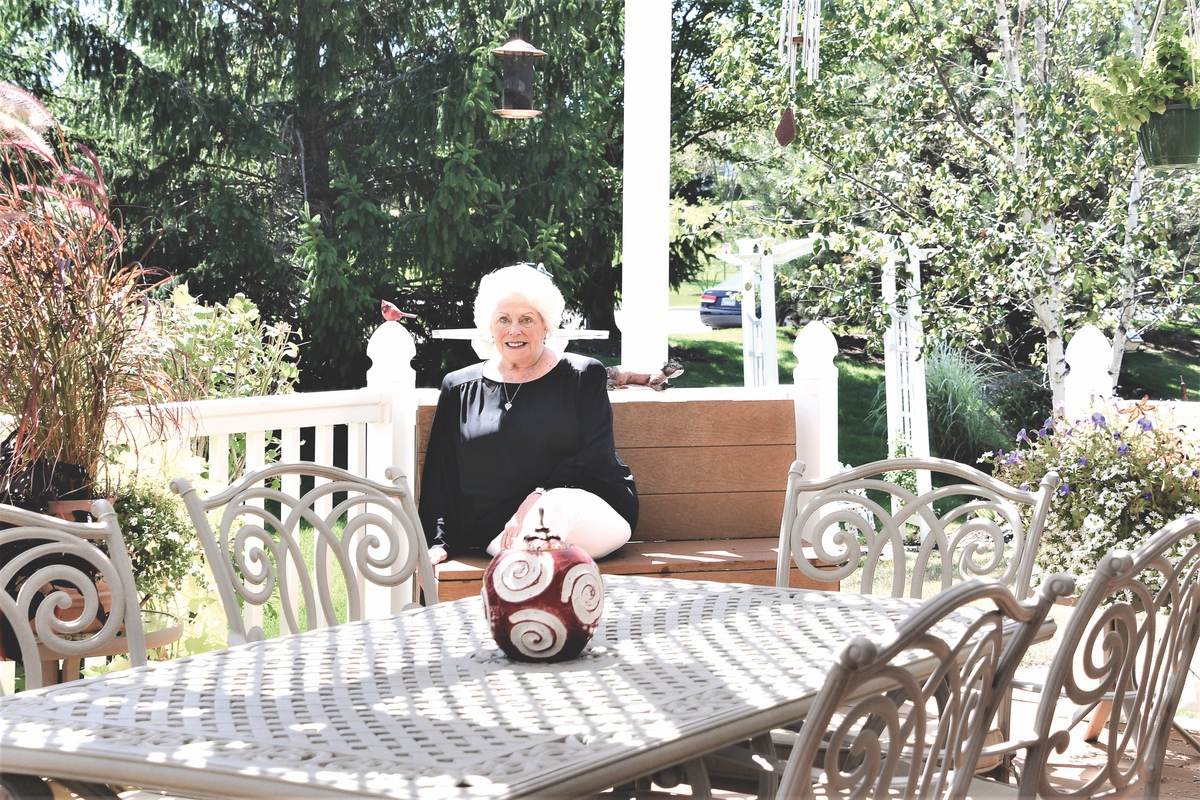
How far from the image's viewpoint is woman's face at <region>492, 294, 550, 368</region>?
3.58 m

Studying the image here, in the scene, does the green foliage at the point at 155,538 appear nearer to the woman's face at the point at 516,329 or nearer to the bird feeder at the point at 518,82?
the woman's face at the point at 516,329

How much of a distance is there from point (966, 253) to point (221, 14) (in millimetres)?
7296

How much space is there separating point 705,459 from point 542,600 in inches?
90.8

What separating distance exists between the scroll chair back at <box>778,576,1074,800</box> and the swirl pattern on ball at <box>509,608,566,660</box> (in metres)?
0.48

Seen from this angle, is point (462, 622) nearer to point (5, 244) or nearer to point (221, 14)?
point (5, 244)

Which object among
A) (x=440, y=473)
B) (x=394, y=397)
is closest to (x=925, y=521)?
(x=440, y=473)

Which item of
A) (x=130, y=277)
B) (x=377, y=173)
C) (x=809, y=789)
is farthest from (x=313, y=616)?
(x=377, y=173)

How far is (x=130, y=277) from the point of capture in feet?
9.11

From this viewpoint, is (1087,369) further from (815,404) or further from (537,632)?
(537,632)

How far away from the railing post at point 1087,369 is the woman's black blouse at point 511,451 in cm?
151

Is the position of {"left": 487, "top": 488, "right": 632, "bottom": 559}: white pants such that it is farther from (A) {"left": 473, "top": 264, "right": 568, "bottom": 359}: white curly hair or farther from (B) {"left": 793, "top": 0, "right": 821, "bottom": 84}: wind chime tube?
(B) {"left": 793, "top": 0, "right": 821, "bottom": 84}: wind chime tube

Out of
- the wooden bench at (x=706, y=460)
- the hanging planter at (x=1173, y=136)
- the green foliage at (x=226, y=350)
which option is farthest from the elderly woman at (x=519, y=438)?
the hanging planter at (x=1173, y=136)

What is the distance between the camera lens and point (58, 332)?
2633 mm

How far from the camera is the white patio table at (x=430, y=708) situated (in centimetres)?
123
